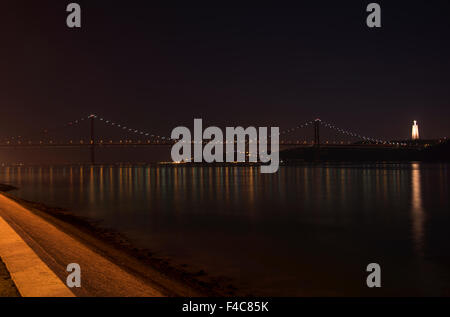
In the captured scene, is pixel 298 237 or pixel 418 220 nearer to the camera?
pixel 298 237

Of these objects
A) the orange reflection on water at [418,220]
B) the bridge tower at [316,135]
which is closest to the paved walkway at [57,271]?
the orange reflection on water at [418,220]

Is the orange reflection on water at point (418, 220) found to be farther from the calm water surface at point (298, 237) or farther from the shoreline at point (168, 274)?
the shoreline at point (168, 274)

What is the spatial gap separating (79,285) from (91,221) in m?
13.2

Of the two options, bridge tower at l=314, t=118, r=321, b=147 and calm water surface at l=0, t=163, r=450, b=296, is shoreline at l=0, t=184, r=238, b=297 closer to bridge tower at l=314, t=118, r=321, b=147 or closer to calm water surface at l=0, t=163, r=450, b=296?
calm water surface at l=0, t=163, r=450, b=296

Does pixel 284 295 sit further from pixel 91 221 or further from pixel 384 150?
pixel 384 150

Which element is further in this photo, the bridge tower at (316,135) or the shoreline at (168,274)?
the bridge tower at (316,135)

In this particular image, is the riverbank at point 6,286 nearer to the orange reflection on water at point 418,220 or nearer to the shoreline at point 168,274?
the shoreline at point 168,274

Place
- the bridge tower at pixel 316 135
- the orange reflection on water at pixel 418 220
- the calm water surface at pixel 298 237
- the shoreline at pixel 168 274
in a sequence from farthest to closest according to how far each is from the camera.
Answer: the bridge tower at pixel 316 135, the orange reflection on water at pixel 418 220, the calm water surface at pixel 298 237, the shoreline at pixel 168 274

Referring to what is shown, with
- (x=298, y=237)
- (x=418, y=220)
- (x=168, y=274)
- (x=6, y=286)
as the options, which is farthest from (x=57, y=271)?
(x=418, y=220)

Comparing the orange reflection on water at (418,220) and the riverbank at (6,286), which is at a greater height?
the riverbank at (6,286)

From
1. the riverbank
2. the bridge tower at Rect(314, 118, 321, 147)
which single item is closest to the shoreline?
the riverbank

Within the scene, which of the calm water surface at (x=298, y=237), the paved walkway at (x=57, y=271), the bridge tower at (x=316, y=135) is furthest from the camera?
the bridge tower at (x=316, y=135)

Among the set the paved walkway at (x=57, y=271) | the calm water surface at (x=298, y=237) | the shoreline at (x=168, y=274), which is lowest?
the calm water surface at (x=298, y=237)

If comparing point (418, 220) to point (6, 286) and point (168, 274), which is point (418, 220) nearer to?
point (168, 274)
